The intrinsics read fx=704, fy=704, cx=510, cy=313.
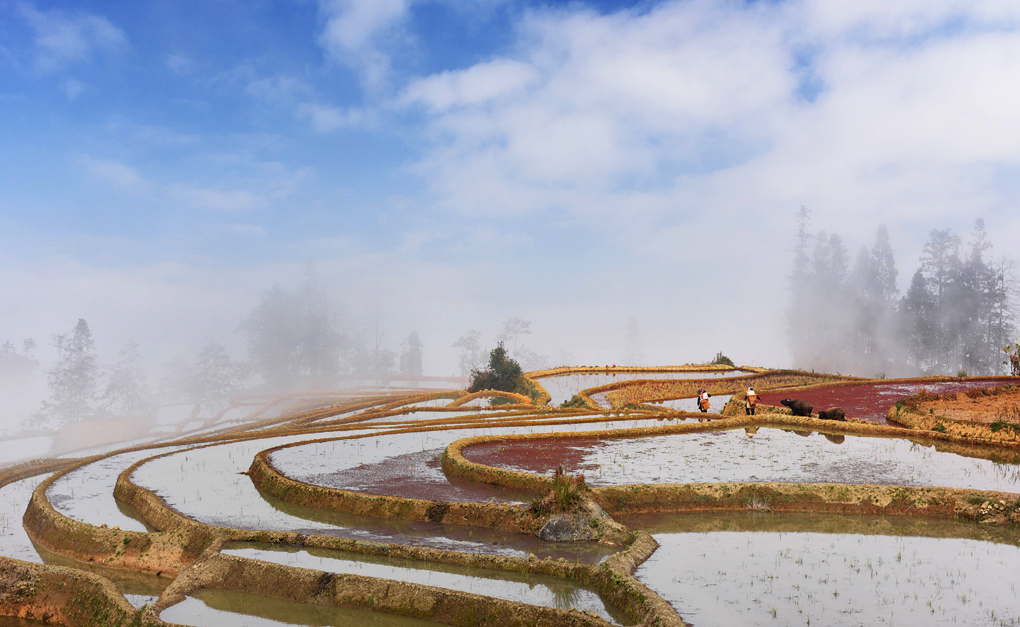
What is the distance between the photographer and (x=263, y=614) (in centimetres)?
984

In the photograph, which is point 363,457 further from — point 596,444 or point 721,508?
point 721,508

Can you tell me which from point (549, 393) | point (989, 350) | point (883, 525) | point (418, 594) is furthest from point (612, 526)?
point (989, 350)

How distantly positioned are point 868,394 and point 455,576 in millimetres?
26957

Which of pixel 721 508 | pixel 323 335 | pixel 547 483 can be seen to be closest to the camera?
pixel 721 508

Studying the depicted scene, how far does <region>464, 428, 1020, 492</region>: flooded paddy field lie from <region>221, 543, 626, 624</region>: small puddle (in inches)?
219

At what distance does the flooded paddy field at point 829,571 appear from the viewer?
8.80 metres

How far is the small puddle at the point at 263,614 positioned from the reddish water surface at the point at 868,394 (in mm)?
21762

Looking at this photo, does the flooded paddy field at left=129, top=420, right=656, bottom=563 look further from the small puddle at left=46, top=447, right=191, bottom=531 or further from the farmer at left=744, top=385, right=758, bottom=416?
the farmer at left=744, top=385, right=758, bottom=416

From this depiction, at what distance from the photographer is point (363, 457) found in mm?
20688

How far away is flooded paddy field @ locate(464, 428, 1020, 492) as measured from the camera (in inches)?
644

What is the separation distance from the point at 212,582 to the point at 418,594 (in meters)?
3.61

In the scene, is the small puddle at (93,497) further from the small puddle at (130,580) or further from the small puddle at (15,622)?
the small puddle at (15,622)

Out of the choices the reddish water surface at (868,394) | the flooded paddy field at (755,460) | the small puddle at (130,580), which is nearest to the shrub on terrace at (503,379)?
the reddish water surface at (868,394)

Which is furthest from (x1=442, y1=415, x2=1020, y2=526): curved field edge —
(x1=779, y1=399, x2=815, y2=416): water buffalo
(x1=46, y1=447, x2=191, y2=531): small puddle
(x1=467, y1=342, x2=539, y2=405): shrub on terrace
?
(x1=467, y1=342, x2=539, y2=405): shrub on terrace
